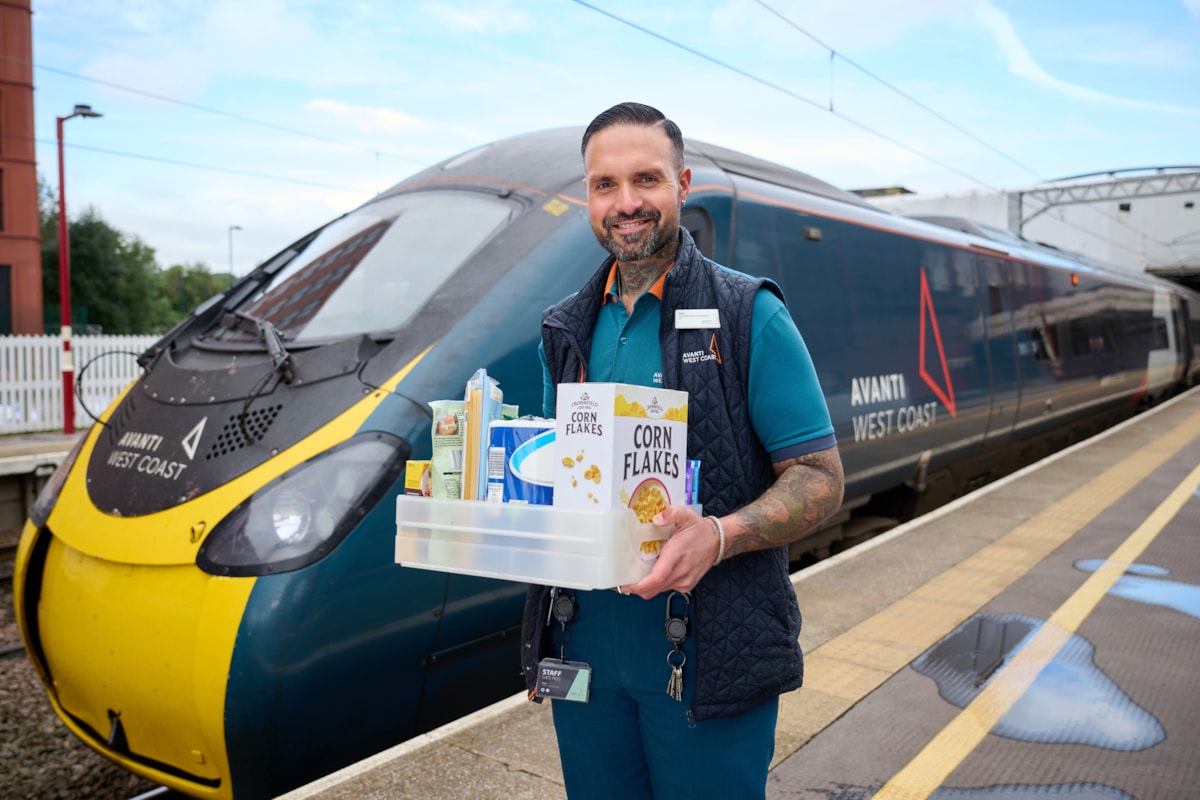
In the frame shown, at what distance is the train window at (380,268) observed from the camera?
13.0 feet

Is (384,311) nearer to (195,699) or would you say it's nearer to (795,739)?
(195,699)

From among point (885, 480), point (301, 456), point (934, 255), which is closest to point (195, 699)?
point (301, 456)

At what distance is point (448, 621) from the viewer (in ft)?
11.2

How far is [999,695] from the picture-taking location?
378 cm

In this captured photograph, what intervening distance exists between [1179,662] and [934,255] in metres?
4.20

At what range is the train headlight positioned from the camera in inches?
121

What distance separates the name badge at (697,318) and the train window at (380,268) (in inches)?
85.2

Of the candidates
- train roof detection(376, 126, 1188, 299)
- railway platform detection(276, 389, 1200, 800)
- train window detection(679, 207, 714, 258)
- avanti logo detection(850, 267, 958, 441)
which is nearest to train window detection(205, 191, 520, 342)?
train roof detection(376, 126, 1188, 299)

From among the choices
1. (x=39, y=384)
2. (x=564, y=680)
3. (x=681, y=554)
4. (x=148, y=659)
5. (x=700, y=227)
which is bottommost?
(x=148, y=659)

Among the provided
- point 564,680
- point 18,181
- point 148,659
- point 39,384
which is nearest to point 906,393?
point 148,659

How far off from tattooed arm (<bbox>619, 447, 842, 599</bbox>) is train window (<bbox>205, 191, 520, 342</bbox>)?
233 cm

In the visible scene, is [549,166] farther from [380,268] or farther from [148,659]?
[148,659]

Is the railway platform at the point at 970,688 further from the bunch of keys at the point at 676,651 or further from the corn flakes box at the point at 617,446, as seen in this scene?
the corn flakes box at the point at 617,446

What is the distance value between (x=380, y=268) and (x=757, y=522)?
9.73ft
